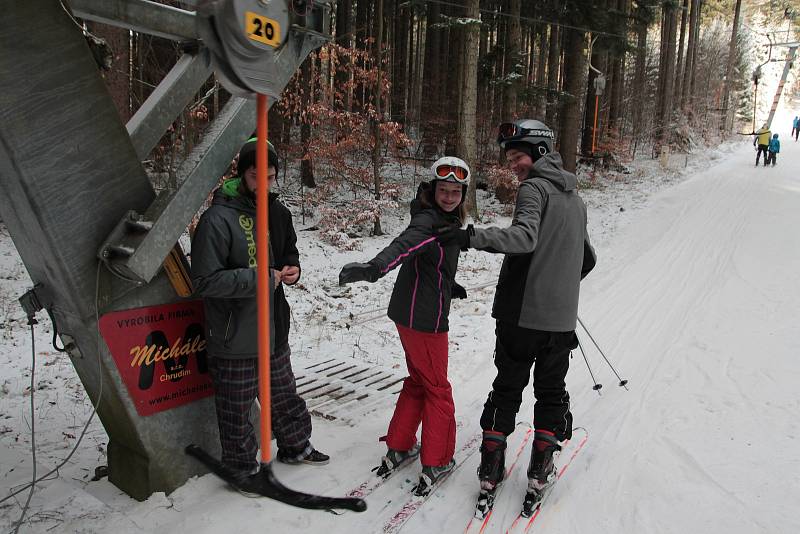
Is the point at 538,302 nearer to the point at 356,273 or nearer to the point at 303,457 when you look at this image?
the point at 356,273

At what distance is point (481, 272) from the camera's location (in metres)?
10.1

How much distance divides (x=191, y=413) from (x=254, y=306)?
2.83 ft

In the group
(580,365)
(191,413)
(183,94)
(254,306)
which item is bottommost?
(580,365)

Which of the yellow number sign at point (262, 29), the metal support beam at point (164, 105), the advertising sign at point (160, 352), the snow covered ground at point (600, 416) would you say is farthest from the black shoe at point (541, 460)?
the metal support beam at point (164, 105)

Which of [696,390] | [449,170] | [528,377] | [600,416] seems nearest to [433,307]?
[528,377]

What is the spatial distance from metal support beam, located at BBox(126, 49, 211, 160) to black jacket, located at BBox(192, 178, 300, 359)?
21.3 inches

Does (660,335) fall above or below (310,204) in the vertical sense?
below

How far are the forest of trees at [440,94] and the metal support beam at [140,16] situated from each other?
171cm

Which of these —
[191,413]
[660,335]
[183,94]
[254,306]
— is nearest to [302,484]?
[191,413]

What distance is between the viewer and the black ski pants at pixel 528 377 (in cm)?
337

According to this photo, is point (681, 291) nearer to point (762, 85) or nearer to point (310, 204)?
point (310, 204)

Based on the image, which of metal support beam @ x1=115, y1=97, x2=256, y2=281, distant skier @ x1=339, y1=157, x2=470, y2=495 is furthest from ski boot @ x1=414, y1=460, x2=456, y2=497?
metal support beam @ x1=115, y1=97, x2=256, y2=281

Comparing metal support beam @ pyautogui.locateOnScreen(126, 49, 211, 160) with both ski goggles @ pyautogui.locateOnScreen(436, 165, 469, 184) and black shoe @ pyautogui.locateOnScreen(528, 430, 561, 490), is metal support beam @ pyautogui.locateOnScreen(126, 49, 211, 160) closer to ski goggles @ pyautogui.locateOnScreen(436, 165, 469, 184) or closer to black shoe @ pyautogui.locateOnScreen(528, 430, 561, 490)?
ski goggles @ pyautogui.locateOnScreen(436, 165, 469, 184)

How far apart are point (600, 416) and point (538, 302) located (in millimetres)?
1941
